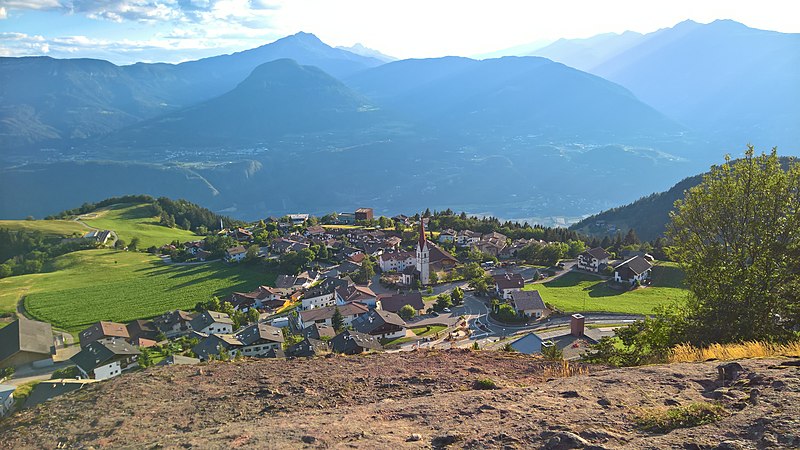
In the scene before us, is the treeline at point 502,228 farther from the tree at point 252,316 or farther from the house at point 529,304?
the tree at point 252,316

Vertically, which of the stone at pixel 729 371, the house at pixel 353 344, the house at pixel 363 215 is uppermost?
the stone at pixel 729 371

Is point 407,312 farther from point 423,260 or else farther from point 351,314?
point 423,260

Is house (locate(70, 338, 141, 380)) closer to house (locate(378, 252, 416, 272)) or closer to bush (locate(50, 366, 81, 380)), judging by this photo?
bush (locate(50, 366, 81, 380))

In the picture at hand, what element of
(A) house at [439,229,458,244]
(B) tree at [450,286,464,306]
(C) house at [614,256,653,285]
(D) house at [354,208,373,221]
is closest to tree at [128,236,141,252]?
(D) house at [354,208,373,221]

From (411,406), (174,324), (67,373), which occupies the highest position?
(411,406)

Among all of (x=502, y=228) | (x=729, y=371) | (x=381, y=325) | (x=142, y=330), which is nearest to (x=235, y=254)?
(x=142, y=330)

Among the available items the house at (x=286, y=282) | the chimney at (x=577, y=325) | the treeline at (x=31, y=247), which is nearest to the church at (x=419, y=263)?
the house at (x=286, y=282)
